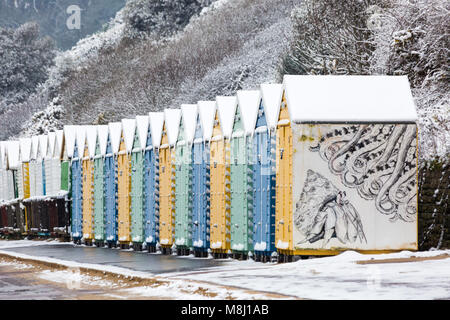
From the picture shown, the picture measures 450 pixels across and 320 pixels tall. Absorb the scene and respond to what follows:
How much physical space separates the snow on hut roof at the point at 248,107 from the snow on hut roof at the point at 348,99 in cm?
189

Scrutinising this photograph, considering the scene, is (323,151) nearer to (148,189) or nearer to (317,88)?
(317,88)

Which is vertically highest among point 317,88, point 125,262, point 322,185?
point 317,88

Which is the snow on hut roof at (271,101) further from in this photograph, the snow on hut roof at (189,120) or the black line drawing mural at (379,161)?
the snow on hut roof at (189,120)

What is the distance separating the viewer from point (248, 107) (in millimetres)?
23516

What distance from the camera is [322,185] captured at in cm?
2009

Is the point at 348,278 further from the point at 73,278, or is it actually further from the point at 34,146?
the point at 34,146

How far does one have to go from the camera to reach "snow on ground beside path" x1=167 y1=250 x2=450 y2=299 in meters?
12.6

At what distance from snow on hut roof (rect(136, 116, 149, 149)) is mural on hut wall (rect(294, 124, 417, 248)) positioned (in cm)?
1112

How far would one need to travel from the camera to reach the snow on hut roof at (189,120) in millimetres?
26812

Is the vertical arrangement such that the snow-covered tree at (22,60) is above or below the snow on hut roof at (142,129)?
above

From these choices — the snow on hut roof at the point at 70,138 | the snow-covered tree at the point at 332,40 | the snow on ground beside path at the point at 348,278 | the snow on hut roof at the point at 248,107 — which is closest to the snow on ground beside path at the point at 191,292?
the snow on ground beside path at the point at 348,278

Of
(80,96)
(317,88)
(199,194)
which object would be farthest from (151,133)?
(80,96)

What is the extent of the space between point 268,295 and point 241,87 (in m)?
53.1

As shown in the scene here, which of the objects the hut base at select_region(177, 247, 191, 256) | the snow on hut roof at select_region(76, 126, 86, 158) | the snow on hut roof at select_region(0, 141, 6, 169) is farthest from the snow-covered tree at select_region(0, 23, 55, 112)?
the hut base at select_region(177, 247, 191, 256)
